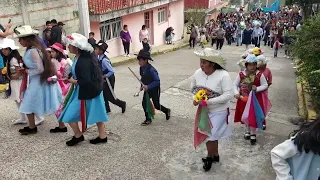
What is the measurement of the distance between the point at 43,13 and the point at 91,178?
30.1 feet

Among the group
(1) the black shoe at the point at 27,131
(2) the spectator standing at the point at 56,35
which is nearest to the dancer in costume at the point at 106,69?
(1) the black shoe at the point at 27,131

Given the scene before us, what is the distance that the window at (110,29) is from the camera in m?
16.6

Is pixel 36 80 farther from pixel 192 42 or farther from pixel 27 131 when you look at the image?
pixel 192 42

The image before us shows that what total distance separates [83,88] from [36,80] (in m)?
0.87

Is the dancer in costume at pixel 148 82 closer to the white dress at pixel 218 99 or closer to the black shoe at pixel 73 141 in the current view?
the black shoe at pixel 73 141

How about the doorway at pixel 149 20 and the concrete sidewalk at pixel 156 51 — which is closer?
the concrete sidewalk at pixel 156 51

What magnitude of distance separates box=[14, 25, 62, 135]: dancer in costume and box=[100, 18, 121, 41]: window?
1171 centimetres

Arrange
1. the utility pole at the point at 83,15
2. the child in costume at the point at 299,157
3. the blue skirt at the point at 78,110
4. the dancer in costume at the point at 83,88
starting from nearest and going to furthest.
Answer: the child in costume at the point at 299,157 < the dancer in costume at the point at 83,88 < the blue skirt at the point at 78,110 < the utility pole at the point at 83,15

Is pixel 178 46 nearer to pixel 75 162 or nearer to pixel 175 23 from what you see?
pixel 175 23

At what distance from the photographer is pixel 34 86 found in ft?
16.4

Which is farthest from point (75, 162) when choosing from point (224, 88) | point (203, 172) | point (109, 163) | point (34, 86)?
point (224, 88)

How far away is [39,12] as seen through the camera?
11.9 meters

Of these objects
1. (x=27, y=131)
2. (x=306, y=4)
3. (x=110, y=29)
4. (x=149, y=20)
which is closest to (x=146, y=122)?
(x=27, y=131)

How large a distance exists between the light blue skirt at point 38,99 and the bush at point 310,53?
14.0ft
